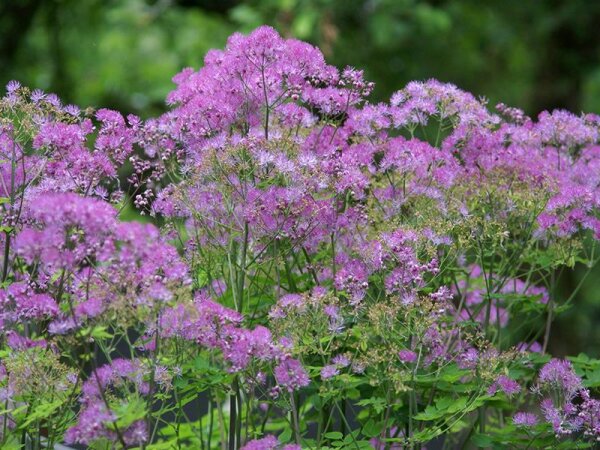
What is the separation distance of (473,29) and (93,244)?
25.7ft

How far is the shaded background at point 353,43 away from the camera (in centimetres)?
737

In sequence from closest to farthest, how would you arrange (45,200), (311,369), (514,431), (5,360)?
1. (45,200)
2. (5,360)
3. (311,369)
4. (514,431)

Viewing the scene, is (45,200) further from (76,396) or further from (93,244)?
(76,396)

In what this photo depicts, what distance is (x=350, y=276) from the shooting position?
275 centimetres

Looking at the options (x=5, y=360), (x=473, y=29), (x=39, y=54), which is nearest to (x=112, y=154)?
(x=5, y=360)

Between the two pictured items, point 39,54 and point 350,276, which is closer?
point 350,276

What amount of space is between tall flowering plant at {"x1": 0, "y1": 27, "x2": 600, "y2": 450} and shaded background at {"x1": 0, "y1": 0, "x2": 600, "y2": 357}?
3.77 m

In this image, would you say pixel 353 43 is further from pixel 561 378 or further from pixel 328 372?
pixel 328 372

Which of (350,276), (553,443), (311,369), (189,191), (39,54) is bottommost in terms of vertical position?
(553,443)

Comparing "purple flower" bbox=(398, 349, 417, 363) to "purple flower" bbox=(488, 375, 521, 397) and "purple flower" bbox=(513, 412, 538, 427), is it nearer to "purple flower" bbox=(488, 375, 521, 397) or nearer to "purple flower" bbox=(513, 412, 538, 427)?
"purple flower" bbox=(488, 375, 521, 397)

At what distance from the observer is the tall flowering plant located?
2.48m

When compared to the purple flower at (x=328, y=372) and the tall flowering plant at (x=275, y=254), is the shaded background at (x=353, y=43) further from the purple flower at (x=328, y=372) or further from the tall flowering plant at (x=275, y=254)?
the purple flower at (x=328, y=372)

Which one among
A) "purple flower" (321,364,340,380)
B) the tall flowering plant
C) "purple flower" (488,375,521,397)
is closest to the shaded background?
the tall flowering plant

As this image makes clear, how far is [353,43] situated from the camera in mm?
8531
